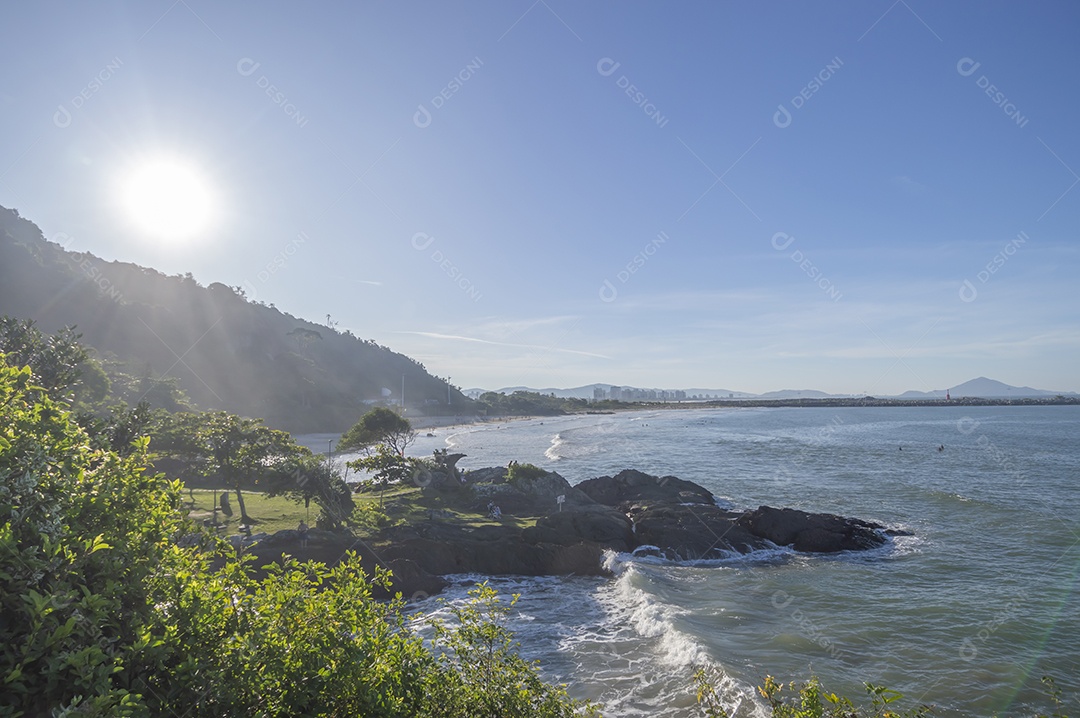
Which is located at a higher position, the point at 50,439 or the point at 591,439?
the point at 50,439

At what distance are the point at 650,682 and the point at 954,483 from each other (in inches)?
1839

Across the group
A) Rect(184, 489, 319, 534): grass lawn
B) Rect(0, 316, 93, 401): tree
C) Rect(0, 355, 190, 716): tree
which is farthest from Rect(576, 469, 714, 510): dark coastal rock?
Rect(0, 355, 190, 716): tree

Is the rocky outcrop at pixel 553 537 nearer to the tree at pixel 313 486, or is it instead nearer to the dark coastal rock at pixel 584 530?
the dark coastal rock at pixel 584 530

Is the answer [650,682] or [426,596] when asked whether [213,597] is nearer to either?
[650,682]

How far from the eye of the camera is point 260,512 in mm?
28328

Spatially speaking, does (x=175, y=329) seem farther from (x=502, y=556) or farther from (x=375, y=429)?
(x=502, y=556)

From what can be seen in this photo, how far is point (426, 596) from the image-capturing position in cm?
2270

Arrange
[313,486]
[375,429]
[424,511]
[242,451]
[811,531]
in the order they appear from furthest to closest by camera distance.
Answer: [375,429]
[424,511]
[811,531]
[242,451]
[313,486]

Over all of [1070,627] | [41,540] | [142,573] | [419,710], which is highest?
[41,540]

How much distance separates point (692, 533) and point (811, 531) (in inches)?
264

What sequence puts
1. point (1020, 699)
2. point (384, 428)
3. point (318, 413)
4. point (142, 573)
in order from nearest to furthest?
point (142, 573) → point (1020, 699) → point (384, 428) → point (318, 413)

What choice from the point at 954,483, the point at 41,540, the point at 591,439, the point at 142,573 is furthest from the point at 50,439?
the point at 591,439

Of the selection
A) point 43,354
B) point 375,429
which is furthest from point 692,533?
point 43,354

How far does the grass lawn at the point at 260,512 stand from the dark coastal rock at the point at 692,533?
59.9 feet
